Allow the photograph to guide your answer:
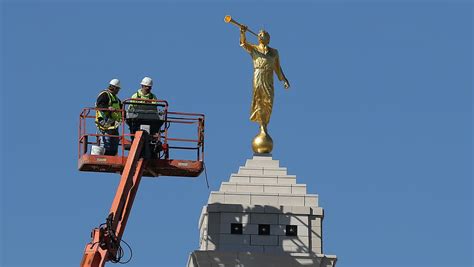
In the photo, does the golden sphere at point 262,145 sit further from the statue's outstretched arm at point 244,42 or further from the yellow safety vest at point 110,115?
the yellow safety vest at point 110,115

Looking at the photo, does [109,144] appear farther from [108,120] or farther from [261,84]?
[261,84]

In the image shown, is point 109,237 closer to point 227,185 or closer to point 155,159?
point 155,159

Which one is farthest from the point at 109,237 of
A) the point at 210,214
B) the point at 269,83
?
the point at 269,83

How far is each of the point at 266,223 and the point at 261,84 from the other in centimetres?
515

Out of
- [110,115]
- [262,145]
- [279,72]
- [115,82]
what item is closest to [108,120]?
[110,115]

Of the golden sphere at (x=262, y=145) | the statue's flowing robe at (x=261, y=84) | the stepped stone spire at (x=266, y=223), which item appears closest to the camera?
the stepped stone spire at (x=266, y=223)

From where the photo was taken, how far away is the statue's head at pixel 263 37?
5984 centimetres

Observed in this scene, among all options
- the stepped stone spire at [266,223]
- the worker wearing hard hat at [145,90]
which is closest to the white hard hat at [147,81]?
the worker wearing hard hat at [145,90]

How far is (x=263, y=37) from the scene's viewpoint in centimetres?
5984

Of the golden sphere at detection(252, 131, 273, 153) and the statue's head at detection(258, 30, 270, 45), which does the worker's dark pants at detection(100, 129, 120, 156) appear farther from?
the statue's head at detection(258, 30, 270, 45)

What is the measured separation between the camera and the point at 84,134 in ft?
177

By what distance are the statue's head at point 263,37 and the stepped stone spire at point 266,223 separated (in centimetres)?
530

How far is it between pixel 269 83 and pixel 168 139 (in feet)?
22.1

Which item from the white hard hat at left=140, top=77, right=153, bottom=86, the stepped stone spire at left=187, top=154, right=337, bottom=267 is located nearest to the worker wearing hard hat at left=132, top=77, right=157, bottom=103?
the white hard hat at left=140, top=77, right=153, bottom=86
